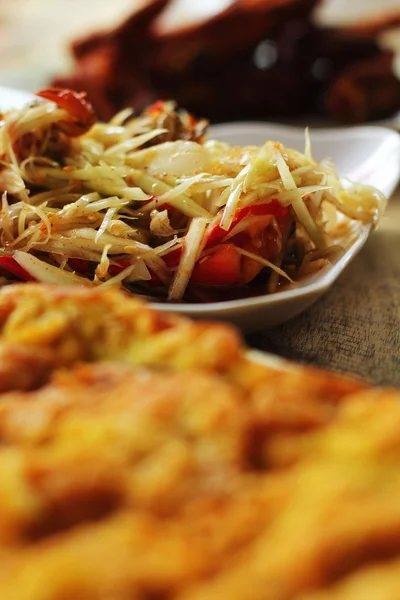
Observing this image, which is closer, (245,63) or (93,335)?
(93,335)

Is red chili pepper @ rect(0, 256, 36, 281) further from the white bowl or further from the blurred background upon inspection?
the blurred background

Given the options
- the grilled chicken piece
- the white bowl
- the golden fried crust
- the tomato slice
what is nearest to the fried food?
the golden fried crust

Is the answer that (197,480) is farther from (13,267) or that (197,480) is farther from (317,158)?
(317,158)

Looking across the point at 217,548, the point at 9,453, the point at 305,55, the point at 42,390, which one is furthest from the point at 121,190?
the point at 305,55

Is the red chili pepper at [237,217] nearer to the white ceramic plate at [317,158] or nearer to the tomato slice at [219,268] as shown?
the tomato slice at [219,268]

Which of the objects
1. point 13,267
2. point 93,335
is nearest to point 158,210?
point 13,267

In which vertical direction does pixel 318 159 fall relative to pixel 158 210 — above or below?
below
